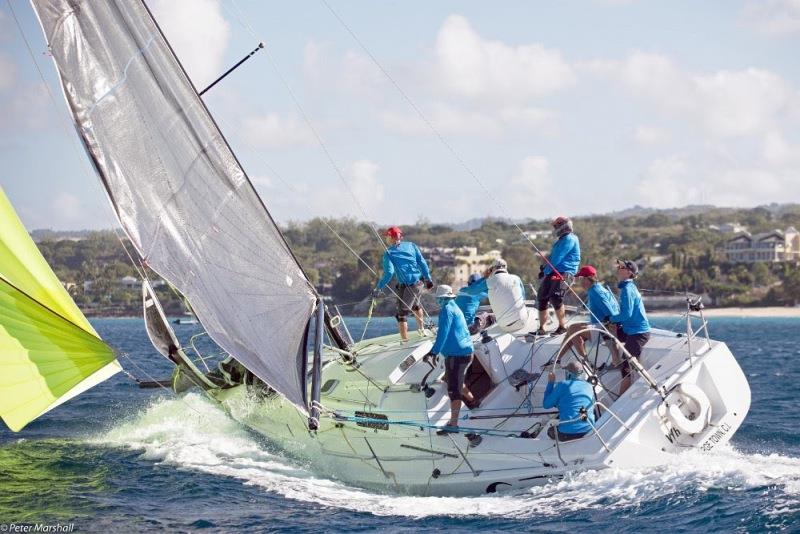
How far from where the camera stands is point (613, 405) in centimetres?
1143

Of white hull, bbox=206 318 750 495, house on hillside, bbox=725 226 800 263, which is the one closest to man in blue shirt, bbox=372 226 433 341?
white hull, bbox=206 318 750 495

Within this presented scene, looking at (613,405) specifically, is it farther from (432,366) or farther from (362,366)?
(362,366)

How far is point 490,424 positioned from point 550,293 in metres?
1.87

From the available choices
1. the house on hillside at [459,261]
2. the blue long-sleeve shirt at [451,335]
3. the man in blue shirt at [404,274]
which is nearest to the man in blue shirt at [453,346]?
the blue long-sleeve shirt at [451,335]

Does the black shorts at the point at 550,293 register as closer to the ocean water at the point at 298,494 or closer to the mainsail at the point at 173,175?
the ocean water at the point at 298,494

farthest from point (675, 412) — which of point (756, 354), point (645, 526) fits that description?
point (756, 354)

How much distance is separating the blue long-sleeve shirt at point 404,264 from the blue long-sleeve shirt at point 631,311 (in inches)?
113

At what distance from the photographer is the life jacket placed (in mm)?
Answer: 12945

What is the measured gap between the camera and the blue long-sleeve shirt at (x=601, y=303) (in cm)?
1231

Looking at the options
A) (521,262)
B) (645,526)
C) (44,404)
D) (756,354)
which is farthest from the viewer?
(521,262)

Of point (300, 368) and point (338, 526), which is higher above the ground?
point (300, 368)

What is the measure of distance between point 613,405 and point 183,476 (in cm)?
501

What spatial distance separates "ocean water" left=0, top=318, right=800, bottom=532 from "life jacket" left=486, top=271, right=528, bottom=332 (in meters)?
2.79

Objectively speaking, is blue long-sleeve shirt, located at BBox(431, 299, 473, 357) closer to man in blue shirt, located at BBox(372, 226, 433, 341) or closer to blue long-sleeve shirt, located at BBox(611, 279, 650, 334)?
blue long-sleeve shirt, located at BBox(611, 279, 650, 334)
